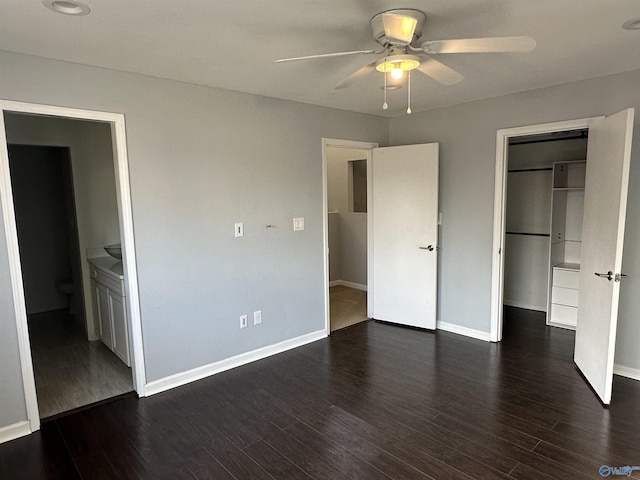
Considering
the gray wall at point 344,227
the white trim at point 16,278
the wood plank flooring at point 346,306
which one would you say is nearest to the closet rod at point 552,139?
the gray wall at point 344,227

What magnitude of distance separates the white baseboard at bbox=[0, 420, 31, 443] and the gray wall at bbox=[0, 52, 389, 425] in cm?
5

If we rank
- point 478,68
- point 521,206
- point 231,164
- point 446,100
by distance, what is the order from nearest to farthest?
point 478,68 → point 231,164 → point 446,100 → point 521,206

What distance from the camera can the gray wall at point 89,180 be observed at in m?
3.83

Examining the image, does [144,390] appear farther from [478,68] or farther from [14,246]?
[478,68]

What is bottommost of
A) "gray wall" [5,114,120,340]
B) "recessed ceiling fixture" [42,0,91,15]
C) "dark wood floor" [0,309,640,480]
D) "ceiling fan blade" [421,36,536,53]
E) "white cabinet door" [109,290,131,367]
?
"dark wood floor" [0,309,640,480]

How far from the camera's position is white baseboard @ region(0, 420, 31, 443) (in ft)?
8.11

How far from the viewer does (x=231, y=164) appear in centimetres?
336

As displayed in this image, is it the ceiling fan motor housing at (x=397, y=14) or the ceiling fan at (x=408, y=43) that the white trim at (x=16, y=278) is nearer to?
the ceiling fan at (x=408, y=43)

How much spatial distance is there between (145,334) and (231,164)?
1.52m

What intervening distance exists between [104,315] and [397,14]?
358cm

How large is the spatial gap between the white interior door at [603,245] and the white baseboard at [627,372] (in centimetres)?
28

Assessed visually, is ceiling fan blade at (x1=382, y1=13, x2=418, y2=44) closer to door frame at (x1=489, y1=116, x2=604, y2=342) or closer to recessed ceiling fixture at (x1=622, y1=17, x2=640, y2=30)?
recessed ceiling fixture at (x1=622, y1=17, x2=640, y2=30)

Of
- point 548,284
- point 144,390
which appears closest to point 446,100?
point 548,284

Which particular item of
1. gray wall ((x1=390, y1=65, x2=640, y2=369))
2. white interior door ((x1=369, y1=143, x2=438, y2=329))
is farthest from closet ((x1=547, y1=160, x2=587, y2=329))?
white interior door ((x1=369, y1=143, x2=438, y2=329))
